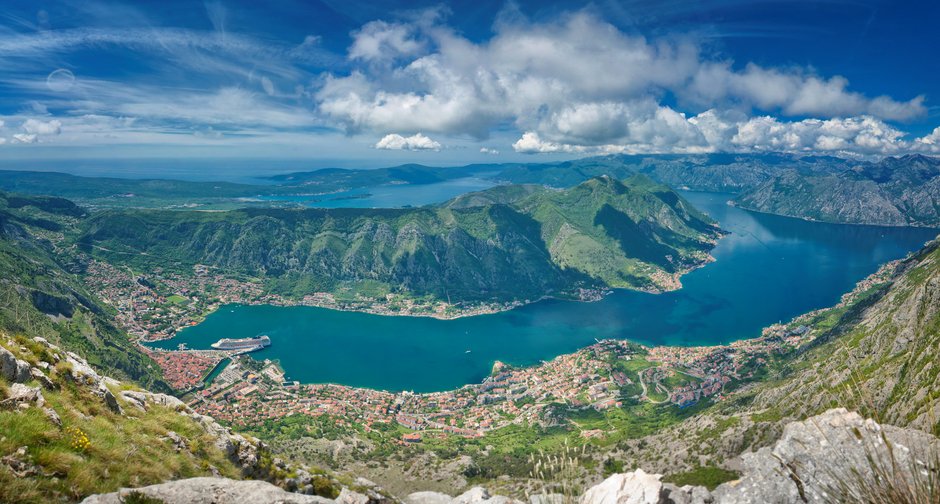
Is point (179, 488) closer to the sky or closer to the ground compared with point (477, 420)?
closer to the sky

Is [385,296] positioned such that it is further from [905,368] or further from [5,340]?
[5,340]

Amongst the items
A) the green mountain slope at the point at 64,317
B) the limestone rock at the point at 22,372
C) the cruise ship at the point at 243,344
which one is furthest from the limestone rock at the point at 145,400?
the cruise ship at the point at 243,344

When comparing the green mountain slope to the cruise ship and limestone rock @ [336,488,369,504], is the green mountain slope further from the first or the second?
limestone rock @ [336,488,369,504]

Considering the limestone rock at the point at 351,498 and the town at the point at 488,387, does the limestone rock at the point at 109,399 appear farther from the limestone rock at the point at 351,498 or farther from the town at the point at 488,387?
the town at the point at 488,387

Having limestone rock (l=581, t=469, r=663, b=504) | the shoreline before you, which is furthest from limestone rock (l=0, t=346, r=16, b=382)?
the shoreline

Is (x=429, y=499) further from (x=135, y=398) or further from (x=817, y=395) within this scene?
(x=817, y=395)

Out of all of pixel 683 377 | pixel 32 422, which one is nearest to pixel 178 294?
pixel 683 377
